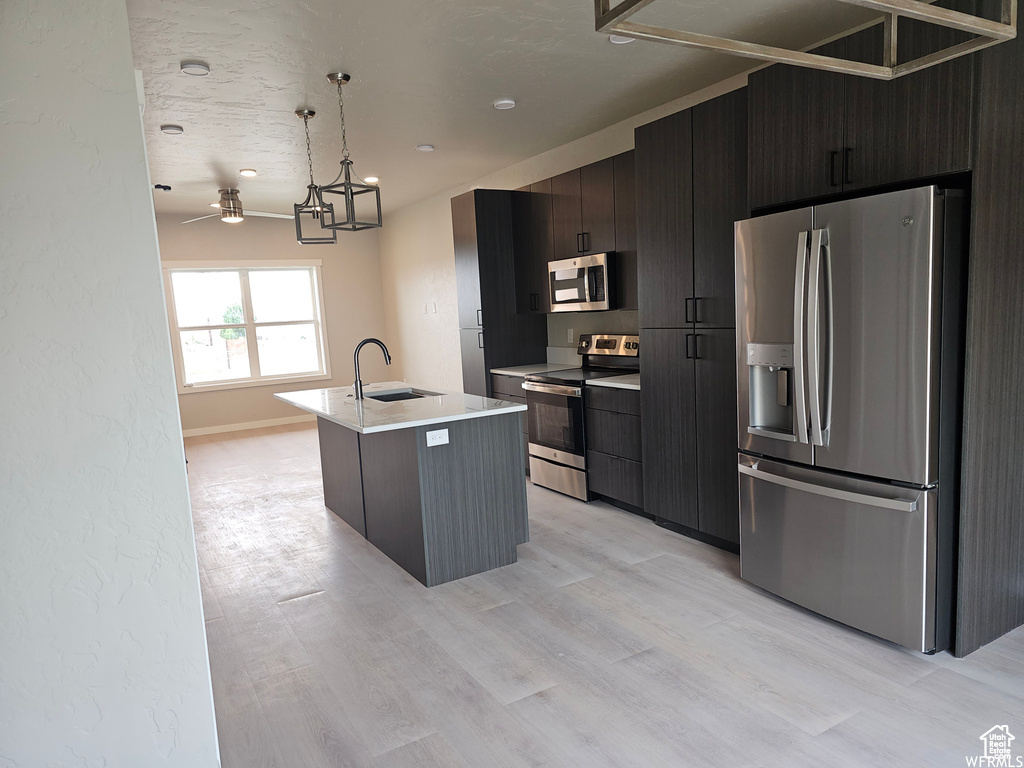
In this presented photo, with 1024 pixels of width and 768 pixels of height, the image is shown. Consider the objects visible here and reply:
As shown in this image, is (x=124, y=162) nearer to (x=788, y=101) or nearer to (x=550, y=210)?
(x=788, y=101)

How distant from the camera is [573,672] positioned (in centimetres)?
235

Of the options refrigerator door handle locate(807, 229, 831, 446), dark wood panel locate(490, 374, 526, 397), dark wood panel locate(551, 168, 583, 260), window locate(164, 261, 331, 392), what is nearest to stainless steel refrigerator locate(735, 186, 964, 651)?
refrigerator door handle locate(807, 229, 831, 446)

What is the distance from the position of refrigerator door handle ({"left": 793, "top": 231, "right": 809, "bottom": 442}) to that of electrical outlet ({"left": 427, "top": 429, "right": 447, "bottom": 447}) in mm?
1596

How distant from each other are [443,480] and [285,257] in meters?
5.88

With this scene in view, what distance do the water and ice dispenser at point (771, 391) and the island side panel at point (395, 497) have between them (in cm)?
158

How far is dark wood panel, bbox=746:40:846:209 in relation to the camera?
248cm

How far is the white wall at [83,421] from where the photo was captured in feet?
4.95

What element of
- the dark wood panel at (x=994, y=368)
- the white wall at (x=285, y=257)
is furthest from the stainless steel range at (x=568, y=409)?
the white wall at (x=285, y=257)

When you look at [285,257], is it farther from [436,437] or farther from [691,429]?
[691,429]

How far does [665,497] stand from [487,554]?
1.10 metres

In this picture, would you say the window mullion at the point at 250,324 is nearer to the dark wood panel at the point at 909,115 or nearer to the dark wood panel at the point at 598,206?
the dark wood panel at the point at 598,206

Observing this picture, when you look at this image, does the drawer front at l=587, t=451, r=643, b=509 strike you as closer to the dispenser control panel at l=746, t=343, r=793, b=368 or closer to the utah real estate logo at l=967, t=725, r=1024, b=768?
the dispenser control panel at l=746, t=343, r=793, b=368

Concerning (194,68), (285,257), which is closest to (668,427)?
(194,68)

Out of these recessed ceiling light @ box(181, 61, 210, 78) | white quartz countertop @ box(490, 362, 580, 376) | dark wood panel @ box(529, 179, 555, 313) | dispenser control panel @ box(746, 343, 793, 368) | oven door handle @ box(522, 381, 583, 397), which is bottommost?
oven door handle @ box(522, 381, 583, 397)
